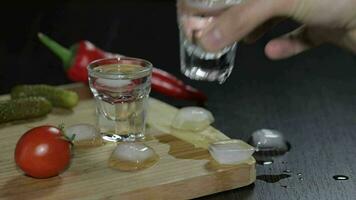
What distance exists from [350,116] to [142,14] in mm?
1189

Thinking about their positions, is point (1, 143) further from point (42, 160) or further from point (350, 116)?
point (350, 116)

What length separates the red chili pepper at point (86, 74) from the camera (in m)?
1.90

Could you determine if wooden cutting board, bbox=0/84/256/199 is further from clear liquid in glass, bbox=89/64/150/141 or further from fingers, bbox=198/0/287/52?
fingers, bbox=198/0/287/52

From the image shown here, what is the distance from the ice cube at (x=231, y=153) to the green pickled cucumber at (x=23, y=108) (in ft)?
1.51

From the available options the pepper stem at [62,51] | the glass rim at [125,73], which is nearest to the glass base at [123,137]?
the glass rim at [125,73]

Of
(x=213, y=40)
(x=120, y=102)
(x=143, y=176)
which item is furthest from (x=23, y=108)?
(x=213, y=40)

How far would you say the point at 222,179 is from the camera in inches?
53.7

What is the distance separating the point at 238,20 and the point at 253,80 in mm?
911

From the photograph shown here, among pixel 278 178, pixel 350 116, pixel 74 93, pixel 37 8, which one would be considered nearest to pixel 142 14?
pixel 37 8

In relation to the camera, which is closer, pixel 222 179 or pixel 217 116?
pixel 222 179

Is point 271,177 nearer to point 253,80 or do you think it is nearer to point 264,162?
point 264,162

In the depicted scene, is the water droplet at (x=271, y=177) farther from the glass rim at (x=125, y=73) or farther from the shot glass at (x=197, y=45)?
the glass rim at (x=125, y=73)

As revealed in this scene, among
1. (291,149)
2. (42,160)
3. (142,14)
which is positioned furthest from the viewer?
(142,14)

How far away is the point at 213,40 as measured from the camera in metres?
1.13
